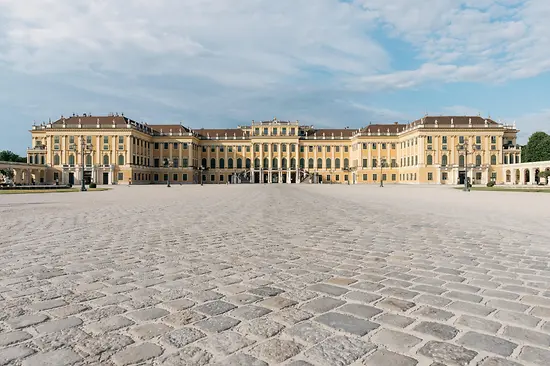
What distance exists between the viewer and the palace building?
73812mm

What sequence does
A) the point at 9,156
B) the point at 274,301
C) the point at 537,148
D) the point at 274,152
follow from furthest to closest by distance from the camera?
the point at 9,156 → the point at 274,152 → the point at 537,148 → the point at 274,301

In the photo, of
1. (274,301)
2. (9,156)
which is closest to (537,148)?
(274,301)

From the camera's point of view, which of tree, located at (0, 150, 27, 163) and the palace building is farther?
tree, located at (0, 150, 27, 163)

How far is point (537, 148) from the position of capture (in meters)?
80.9

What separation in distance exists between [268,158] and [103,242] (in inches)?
3371

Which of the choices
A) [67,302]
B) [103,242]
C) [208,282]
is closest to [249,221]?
[103,242]

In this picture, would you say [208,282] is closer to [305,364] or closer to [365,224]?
[305,364]

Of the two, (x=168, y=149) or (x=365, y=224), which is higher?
(x=168, y=149)

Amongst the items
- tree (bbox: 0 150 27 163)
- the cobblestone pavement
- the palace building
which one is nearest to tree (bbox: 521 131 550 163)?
the palace building

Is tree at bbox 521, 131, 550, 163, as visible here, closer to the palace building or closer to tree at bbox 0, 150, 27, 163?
the palace building

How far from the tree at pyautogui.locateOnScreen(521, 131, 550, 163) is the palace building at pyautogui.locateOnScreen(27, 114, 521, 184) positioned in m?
2.49

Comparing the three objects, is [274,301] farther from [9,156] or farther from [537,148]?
[9,156]

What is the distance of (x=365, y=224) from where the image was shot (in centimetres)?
1046

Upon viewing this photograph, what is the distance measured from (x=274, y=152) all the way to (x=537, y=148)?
182 feet
